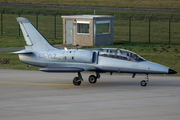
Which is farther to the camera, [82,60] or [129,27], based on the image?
[129,27]

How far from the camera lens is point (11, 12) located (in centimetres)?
8006

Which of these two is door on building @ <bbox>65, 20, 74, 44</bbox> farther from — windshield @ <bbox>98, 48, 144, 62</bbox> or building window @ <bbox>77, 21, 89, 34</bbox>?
windshield @ <bbox>98, 48, 144, 62</bbox>

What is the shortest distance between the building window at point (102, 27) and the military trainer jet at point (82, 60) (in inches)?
791

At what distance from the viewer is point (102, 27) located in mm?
44781

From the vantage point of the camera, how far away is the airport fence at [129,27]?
51906 millimetres

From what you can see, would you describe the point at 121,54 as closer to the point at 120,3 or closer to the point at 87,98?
the point at 87,98

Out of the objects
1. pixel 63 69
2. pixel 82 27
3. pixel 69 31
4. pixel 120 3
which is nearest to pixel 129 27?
pixel 82 27

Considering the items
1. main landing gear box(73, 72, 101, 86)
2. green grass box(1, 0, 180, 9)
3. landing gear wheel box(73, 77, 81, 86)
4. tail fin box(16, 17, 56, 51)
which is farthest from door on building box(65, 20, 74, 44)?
green grass box(1, 0, 180, 9)

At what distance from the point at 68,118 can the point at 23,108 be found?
2.84m

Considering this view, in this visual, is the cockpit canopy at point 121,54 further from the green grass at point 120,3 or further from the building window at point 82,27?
the green grass at point 120,3

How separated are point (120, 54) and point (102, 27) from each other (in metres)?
22.3

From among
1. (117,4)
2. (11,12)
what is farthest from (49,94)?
(117,4)

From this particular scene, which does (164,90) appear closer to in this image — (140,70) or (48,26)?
(140,70)

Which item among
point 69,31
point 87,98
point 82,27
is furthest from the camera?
point 69,31
